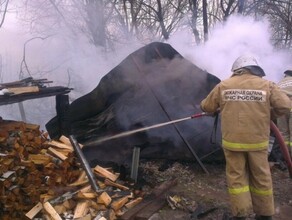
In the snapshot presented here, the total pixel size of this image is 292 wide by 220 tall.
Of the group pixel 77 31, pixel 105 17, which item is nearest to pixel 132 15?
pixel 105 17

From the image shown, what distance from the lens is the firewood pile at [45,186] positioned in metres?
3.90

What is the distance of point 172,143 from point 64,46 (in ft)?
19.5

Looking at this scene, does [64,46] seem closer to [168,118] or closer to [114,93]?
[114,93]

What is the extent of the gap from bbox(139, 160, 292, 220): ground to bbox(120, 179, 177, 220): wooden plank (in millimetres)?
96

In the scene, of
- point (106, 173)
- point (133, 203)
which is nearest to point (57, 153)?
point (106, 173)

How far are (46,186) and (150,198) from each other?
1.37 meters

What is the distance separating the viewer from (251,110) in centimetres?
356

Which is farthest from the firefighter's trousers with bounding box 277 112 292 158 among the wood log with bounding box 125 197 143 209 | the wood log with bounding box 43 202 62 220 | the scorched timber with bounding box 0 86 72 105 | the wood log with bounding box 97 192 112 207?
the wood log with bounding box 43 202 62 220

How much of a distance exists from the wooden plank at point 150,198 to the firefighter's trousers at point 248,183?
1196mm

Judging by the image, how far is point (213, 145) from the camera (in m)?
5.73

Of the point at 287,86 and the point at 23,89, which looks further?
the point at 287,86

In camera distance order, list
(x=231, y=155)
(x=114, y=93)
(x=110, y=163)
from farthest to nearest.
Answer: (x=114, y=93) → (x=110, y=163) → (x=231, y=155)

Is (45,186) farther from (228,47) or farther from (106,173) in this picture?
(228,47)

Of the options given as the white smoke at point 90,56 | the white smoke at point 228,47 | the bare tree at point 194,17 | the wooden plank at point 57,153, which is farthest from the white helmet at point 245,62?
the bare tree at point 194,17
